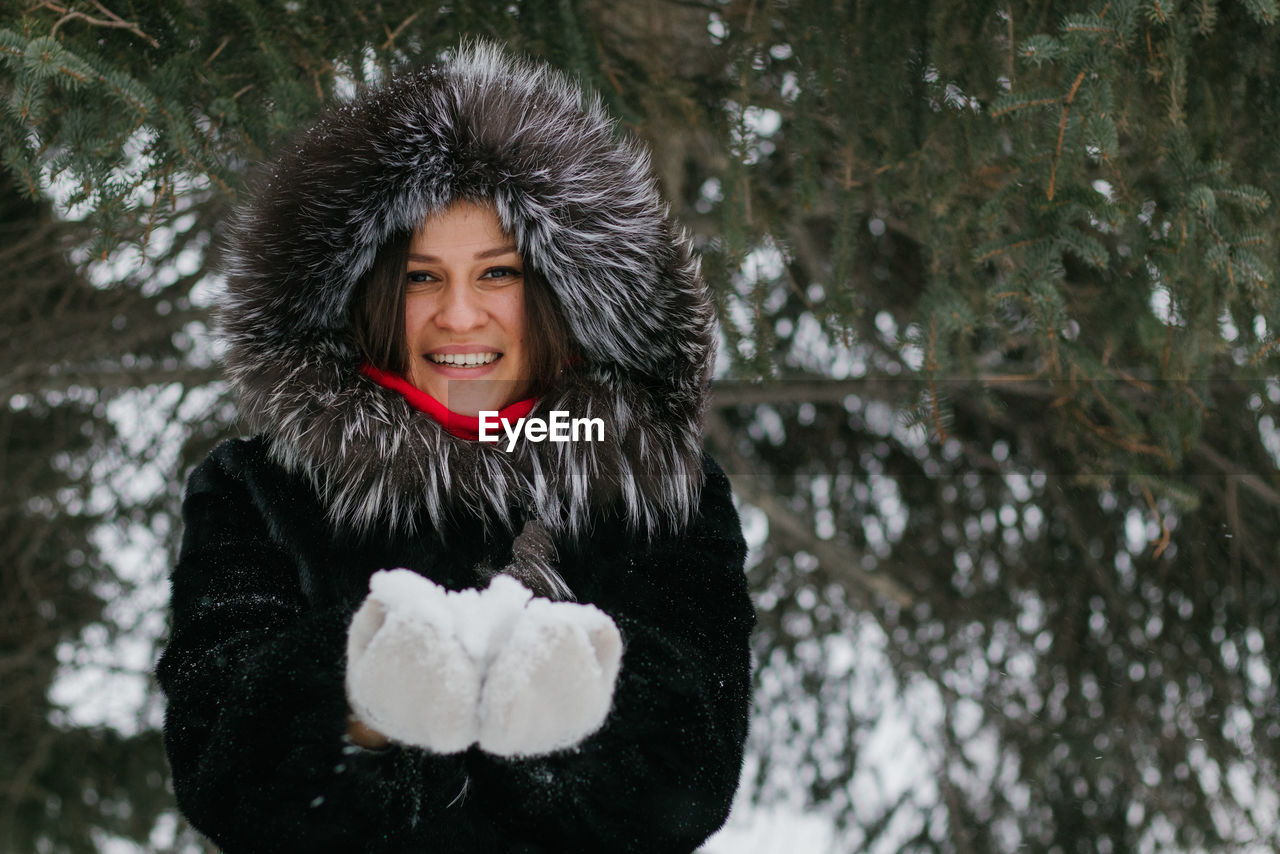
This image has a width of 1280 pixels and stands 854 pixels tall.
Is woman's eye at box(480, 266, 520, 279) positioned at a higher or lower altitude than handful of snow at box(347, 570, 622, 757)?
higher

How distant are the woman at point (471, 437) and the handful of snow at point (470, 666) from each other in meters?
0.12

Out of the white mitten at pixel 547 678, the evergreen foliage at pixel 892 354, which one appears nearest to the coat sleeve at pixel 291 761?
the white mitten at pixel 547 678

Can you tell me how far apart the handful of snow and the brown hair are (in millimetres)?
457

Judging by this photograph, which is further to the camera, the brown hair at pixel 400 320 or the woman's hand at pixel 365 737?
the brown hair at pixel 400 320

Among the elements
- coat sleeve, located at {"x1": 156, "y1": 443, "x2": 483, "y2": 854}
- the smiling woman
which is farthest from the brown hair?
coat sleeve, located at {"x1": 156, "y1": 443, "x2": 483, "y2": 854}

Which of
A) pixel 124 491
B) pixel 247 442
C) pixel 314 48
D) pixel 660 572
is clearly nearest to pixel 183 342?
pixel 124 491

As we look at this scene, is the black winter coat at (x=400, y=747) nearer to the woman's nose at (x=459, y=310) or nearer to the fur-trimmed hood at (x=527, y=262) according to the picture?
the fur-trimmed hood at (x=527, y=262)

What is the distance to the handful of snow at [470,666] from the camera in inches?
39.6

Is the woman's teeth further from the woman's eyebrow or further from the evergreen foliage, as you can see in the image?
the evergreen foliage

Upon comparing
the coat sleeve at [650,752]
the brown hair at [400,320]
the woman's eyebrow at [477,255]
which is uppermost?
the woman's eyebrow at [477,255]

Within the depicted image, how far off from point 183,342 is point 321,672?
2532 millimetres

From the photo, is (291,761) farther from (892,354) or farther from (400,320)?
(892,354)

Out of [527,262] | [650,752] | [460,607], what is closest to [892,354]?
[527,262]

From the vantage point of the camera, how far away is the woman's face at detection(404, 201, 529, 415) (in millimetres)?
1402
